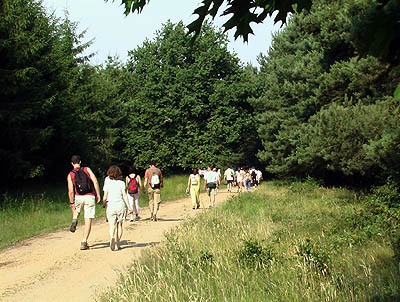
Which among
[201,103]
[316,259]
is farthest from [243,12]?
[201,103]

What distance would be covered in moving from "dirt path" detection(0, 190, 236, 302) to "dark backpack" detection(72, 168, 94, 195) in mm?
1361

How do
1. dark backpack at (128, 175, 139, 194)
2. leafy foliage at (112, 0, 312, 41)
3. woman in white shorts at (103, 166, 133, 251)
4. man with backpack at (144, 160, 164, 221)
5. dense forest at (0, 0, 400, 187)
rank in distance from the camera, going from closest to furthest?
1. leafy foliage at (112, 0, 312, 41)
2. woman in white shorts at (103, 166, 133, 251)
3. dark backpack at (128, 175, 139, 194)
4. man with backpack at (144, 160, 164, 221)
5. dense forest at (0, 0, 400, 187)

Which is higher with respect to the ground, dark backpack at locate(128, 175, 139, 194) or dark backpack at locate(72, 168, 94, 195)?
dark backpack at locate(72, 168, 94, 195)

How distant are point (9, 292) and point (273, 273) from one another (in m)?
4.06

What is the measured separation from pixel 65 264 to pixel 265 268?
14.0 ft

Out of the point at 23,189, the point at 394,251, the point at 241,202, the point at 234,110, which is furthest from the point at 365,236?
the point at 234,110

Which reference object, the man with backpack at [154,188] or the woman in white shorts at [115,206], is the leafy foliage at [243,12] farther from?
the man with backpack at [154,188]

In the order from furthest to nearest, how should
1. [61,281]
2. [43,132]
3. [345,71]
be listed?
[43,132]
[345,71]
[61,281]

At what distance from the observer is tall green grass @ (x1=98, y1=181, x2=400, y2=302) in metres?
5.72

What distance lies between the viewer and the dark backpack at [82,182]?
11016 millimetres

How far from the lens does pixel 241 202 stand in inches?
749

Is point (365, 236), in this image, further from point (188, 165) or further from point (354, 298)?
point (188, 165)

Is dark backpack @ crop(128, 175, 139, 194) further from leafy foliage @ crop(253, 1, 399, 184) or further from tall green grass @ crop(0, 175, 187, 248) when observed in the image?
leafy foliage @ crop(253, 1, 399, 184)

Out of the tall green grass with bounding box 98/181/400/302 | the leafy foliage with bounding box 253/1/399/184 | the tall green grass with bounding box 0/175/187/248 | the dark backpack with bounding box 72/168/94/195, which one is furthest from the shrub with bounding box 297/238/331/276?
the tall green grass with bounding box 0/175/187/248
